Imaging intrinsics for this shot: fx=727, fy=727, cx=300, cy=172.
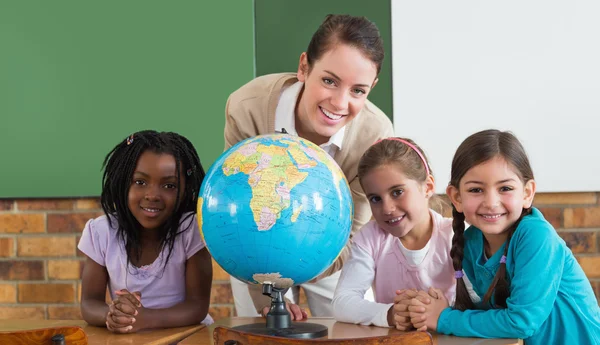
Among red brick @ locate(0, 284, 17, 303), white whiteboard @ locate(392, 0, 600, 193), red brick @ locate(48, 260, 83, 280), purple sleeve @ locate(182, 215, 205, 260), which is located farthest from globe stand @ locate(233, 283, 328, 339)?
red brick @ locate(0, 284, 17, 303)

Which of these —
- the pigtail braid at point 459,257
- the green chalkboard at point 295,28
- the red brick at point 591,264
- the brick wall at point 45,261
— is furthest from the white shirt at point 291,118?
the red brick at point 591,264

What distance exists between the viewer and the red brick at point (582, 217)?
10.6 feet

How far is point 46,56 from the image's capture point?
11.6ft

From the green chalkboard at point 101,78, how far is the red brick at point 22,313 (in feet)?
1.86

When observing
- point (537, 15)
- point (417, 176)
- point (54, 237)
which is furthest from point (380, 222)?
point (54, 237)

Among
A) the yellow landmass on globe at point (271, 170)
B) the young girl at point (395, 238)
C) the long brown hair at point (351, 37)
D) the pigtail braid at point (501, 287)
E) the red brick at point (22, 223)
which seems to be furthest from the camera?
the red brick at point (22, 223)

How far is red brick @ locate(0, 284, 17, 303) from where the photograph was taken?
3.60 meters

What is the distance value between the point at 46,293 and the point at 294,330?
2.24 m

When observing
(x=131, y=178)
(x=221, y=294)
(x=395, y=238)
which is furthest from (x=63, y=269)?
(x=395, y=238)

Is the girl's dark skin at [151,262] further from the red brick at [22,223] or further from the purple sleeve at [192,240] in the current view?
the red brick at [22,223]

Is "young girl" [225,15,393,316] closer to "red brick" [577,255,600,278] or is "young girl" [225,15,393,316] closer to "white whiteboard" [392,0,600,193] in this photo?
"white whiteboard" [392,0,600,193]

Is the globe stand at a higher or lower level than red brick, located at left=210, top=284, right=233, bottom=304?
higher

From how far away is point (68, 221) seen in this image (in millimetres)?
3518

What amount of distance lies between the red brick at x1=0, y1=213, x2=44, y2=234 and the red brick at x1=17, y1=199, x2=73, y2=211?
0.11 ft
